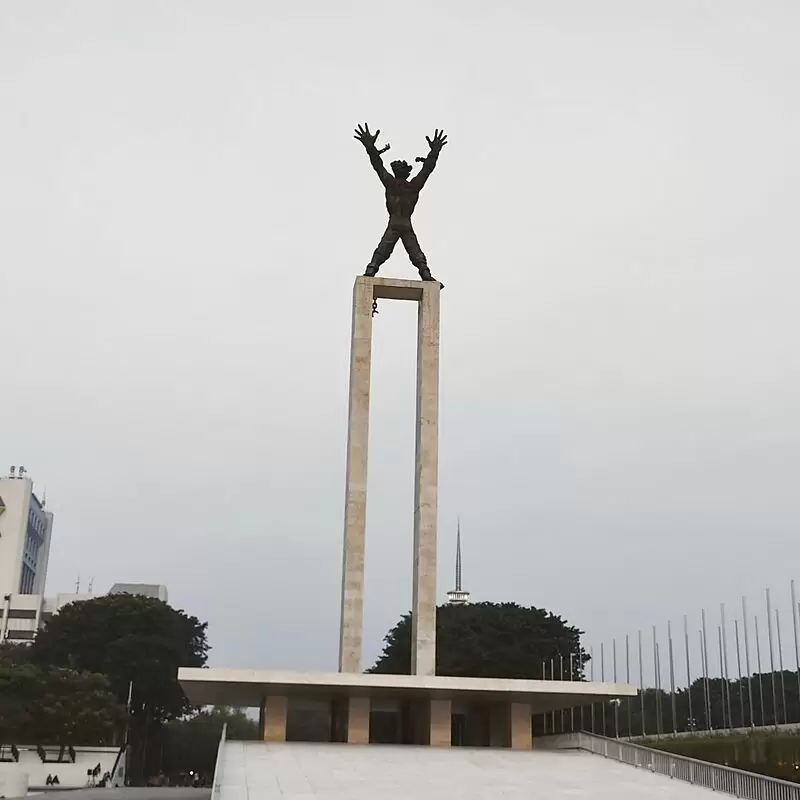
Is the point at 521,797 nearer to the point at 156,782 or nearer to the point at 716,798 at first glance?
the point at 716,798

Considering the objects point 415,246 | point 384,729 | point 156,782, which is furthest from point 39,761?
point 415,246

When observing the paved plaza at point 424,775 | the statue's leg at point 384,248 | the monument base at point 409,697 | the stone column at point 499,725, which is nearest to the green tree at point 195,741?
the monument base at point 409,697

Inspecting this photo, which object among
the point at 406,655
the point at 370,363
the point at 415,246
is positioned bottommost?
the point at 406,655

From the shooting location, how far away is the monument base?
21.5m

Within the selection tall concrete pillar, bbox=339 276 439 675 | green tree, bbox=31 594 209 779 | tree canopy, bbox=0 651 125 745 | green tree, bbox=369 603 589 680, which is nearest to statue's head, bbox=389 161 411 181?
tall concrete pillar, bbox=339 276 439 675

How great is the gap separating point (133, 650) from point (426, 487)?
29.0 meters

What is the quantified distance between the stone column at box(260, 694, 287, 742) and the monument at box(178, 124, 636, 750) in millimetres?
24

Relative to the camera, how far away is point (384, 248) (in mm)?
27406

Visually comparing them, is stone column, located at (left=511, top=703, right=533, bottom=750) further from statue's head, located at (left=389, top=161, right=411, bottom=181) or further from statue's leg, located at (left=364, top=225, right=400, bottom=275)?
statue's head, located at (left=389, top=161, right=411, bottom=181)

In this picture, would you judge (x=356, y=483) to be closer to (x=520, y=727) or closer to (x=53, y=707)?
(x=520, y=727)

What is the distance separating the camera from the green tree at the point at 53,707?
39281mm

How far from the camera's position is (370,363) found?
26016mm

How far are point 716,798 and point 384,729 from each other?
24593 millimetres

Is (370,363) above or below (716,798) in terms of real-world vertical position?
above
